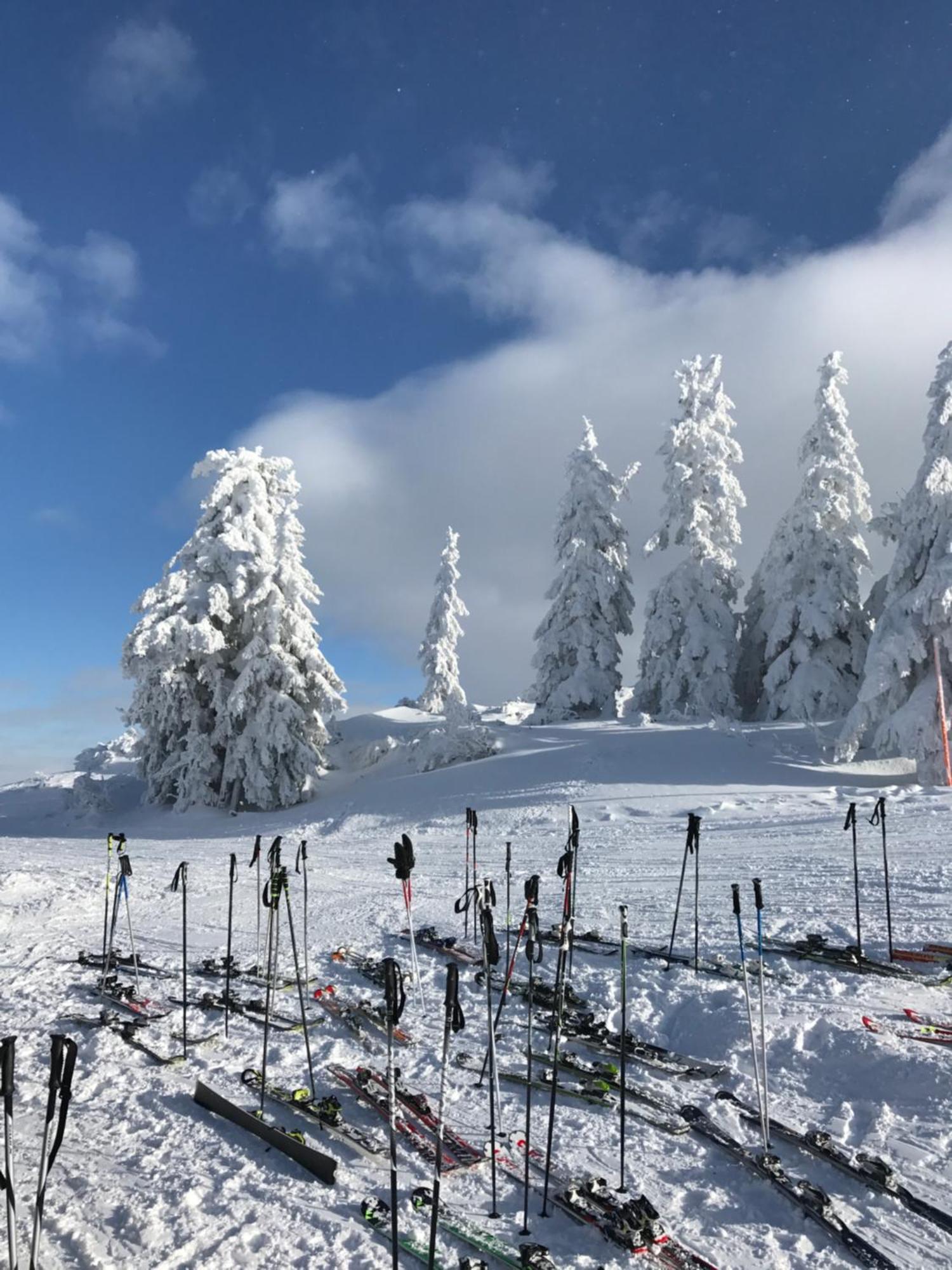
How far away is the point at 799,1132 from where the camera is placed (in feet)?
20.2

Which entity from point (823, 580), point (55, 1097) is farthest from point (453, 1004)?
point (823, 580)

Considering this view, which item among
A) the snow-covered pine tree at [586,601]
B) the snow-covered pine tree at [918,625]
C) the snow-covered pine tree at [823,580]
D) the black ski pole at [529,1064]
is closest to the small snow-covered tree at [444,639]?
the snow-covered pine tree at [586,601]

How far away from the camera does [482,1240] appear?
→ 16.7 feet

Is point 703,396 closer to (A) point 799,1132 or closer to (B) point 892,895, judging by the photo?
(B) point 892,895

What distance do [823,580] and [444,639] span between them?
2506 cm

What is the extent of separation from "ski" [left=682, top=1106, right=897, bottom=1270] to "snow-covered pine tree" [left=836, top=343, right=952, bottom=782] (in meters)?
17.0

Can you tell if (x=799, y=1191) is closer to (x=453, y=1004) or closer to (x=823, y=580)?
(x=453, y=1004)

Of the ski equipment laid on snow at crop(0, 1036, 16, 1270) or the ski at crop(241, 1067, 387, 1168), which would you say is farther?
the ski at crop(241, 1067, 387, 1168)

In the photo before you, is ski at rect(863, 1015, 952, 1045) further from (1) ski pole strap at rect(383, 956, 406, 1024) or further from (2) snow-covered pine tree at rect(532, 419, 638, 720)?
(2) snow-covered pine tree at rect(532, 419, 638, 720)

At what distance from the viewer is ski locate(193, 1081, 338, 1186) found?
229 inches

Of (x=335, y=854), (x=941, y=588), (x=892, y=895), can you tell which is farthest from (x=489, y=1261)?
(x=941, y=588)

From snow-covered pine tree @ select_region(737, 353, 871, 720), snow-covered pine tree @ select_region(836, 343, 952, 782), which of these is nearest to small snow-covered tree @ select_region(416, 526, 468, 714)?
snow-covered pine tree @ select_region(737, 353, 871, 720)

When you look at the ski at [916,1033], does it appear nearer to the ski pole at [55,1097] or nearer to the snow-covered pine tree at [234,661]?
the ski pole at [55,1097]

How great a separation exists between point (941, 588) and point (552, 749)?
11.6 metres
